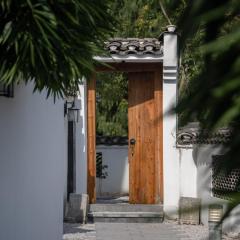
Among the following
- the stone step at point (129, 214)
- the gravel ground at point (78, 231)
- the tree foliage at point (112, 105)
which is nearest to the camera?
Result: the gravel ground at point (78, 231)

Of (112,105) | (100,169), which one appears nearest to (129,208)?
(100,169)

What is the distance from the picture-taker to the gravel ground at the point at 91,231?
10602mm

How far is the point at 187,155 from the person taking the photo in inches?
492

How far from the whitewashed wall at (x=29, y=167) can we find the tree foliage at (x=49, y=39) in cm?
138

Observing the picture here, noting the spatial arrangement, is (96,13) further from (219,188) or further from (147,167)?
(147,167)

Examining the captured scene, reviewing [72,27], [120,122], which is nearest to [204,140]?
[72,27]

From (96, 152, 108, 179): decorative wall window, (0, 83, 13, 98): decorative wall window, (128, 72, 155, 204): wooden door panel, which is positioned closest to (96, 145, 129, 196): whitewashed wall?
(96, 152, 108, 179): decorative wall window

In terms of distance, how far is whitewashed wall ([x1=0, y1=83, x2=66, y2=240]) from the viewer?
6492 mm

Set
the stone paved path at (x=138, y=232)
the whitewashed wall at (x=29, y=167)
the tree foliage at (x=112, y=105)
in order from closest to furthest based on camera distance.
→ the whitewashed wall at (x=29, y=167) < the stone paved path at (x=138, y=232) < the tree foliage at (x=112, y=105)

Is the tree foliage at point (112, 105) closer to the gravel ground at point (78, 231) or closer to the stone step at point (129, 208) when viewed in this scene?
the stone step at point (129, 208)

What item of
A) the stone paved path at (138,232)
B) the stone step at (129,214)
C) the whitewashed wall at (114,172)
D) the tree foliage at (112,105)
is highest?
the tree foliage at (112,105)

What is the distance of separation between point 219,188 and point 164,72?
10.8 meters

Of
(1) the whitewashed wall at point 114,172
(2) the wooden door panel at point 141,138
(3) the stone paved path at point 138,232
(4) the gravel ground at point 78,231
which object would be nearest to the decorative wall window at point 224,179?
(4) the gravel ground at point 78,231

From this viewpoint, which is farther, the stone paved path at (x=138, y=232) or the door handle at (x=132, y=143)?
the door handle at (x=132, y=143)
